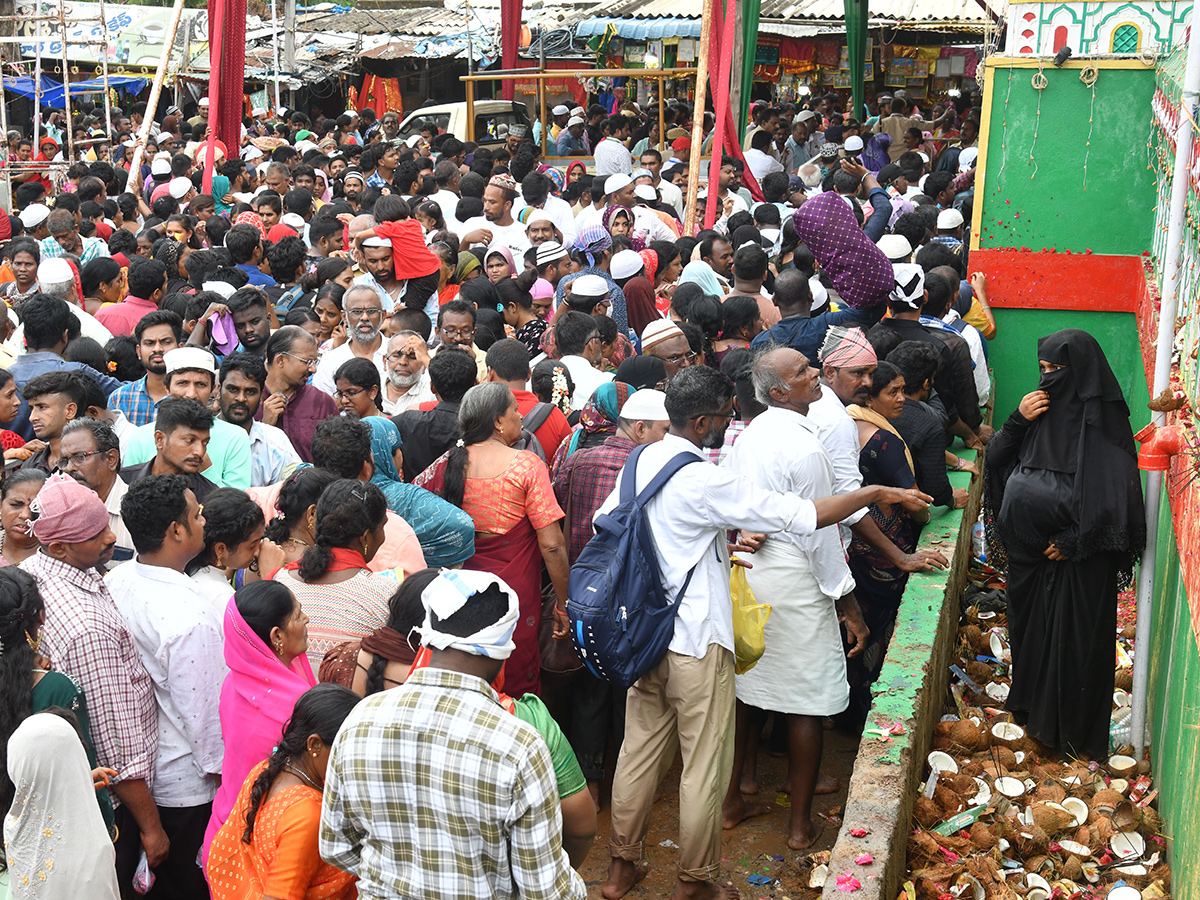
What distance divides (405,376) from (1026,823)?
10.6ft

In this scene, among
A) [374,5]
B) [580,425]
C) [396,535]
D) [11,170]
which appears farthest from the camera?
[374,5]

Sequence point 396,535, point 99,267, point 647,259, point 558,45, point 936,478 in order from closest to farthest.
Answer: point 396,535 < point 936,478 < point 99,267 < point 647,259 < point 558,45

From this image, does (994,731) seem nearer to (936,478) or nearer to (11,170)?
(936,478)

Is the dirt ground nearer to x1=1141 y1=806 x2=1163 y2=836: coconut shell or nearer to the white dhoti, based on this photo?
the white dhoti

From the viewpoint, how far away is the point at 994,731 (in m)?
4.97

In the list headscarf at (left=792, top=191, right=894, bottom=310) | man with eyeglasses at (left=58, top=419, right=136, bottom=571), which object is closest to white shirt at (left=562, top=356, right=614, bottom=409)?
headscarf at (left=792, top=191, right=894, bottom=310)

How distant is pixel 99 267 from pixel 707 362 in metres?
3.72

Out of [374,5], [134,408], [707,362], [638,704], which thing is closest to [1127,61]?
[707,362]

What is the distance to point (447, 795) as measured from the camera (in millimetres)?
2389

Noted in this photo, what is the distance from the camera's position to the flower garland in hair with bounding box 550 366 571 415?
530cm

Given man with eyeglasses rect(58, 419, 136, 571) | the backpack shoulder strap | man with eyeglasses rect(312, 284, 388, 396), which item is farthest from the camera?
man with eyeglasses rect(312, 284, 388, 396)

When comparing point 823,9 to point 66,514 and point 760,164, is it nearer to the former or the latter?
point 760,164

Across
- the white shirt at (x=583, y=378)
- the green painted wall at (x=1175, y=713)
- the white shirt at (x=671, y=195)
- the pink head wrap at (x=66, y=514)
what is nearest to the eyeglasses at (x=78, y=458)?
the pink head wrap at (x=66, y=514)

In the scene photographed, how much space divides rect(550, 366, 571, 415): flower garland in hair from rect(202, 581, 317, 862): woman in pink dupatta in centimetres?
231
